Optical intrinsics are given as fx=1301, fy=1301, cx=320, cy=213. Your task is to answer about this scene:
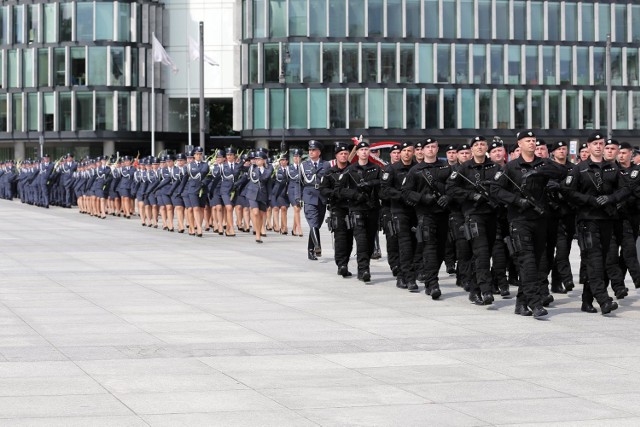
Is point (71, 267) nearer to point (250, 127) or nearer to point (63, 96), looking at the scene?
point (250, 127)

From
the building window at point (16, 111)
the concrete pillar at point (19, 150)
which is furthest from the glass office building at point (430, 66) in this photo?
the concrete pillar at point (19, 150)

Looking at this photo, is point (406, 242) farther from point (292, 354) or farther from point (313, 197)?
point (313, 197)

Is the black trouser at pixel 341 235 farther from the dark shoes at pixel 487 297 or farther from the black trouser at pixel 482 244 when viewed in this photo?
the dark shoes at pixel 487 297

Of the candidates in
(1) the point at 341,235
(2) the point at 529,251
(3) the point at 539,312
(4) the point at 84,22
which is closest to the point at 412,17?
(4) the point at 84,22

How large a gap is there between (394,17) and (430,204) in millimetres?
67484

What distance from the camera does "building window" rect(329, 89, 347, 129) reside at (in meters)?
82.2

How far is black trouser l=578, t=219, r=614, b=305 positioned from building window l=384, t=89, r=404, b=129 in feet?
225

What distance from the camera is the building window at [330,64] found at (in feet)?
270

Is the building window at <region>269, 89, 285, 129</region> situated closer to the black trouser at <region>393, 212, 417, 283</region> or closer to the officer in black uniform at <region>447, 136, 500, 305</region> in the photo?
the black trouser at <region>393, 212, 417, 283</region>

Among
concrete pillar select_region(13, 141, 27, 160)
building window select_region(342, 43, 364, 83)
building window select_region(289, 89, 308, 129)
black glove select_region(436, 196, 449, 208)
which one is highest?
building window select_region(342, 43, 364, 83)

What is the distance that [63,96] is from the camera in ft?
294

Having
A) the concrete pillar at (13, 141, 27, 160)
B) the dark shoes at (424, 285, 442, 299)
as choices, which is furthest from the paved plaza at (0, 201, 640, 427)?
the concrete pillar at (13, 141, 27, 160)

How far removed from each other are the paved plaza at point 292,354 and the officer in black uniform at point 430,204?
0.51m

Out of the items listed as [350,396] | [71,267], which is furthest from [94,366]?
[71,267]
